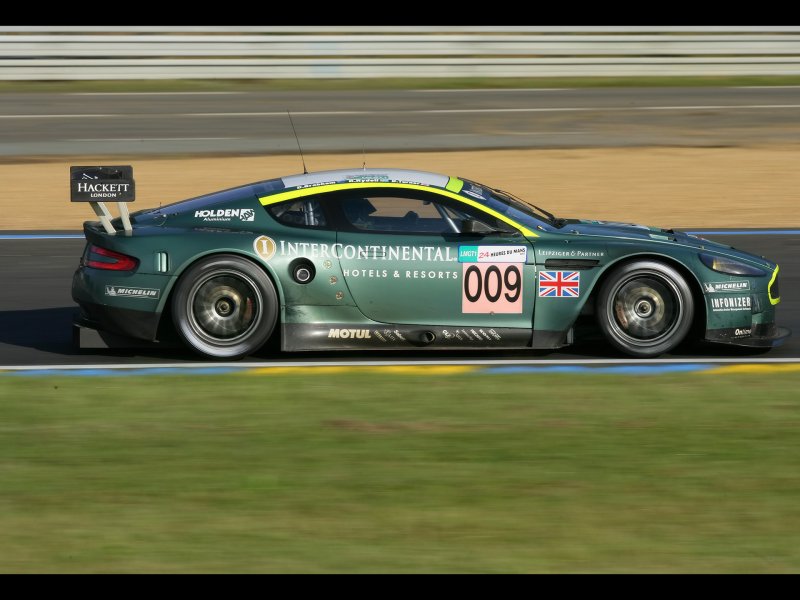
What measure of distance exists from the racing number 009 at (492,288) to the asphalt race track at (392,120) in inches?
457

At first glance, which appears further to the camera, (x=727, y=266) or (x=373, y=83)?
(x=373, y=83)

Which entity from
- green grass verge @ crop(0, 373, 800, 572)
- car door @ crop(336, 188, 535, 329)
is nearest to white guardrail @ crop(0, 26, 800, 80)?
car door @ crop(336, 188, 535, 329)

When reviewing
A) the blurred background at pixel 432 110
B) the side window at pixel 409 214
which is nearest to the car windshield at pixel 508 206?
the side window at pixel 409 214

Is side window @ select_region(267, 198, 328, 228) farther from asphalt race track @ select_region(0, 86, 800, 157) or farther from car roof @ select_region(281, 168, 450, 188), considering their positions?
asphalt race track @ select_region(0, 86, 800, 157)

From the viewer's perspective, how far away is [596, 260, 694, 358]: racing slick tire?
8.16 metres

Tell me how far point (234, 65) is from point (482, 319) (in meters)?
21.0

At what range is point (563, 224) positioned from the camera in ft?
28.2

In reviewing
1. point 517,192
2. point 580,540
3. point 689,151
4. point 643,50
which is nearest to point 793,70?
point 643,50

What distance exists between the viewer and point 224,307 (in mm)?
8164

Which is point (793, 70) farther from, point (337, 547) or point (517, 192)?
point (337, 547)

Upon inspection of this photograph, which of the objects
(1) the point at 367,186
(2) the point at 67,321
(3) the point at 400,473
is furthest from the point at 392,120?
(3) the point at 400,473

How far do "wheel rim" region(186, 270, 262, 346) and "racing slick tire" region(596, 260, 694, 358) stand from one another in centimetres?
227

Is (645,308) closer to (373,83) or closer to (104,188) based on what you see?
(104,188)

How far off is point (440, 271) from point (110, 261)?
7.05 ft
